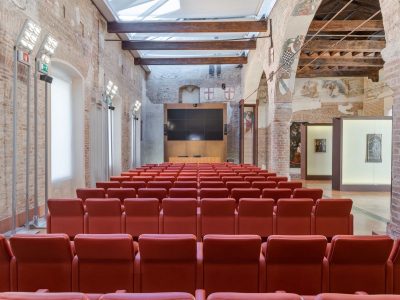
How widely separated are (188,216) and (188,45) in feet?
45.6

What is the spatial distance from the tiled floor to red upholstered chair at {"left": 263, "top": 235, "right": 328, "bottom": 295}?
13.4ft

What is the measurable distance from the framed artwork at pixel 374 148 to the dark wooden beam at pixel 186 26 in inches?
235

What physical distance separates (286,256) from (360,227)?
4.90 meters

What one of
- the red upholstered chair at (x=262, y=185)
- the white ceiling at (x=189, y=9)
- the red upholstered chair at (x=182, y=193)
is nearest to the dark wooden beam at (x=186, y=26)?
the white ceiling at (x=189, y=9)

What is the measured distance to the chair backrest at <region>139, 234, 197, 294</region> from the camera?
123 inches

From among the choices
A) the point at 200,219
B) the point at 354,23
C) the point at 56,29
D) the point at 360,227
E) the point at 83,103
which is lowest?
the point at 360,227

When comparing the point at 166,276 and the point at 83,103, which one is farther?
the point at 83,103

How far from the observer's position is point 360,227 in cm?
740

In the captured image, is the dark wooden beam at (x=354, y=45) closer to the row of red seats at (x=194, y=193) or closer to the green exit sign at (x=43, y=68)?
the row of red seats at (x=194, y=193)

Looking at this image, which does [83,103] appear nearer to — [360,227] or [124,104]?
[124,104]

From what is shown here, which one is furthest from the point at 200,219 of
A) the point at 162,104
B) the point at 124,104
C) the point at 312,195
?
the point at 162,104

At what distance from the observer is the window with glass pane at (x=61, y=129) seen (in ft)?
35.2

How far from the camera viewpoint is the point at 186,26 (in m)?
15.4

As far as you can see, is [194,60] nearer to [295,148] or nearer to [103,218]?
[295,148]
